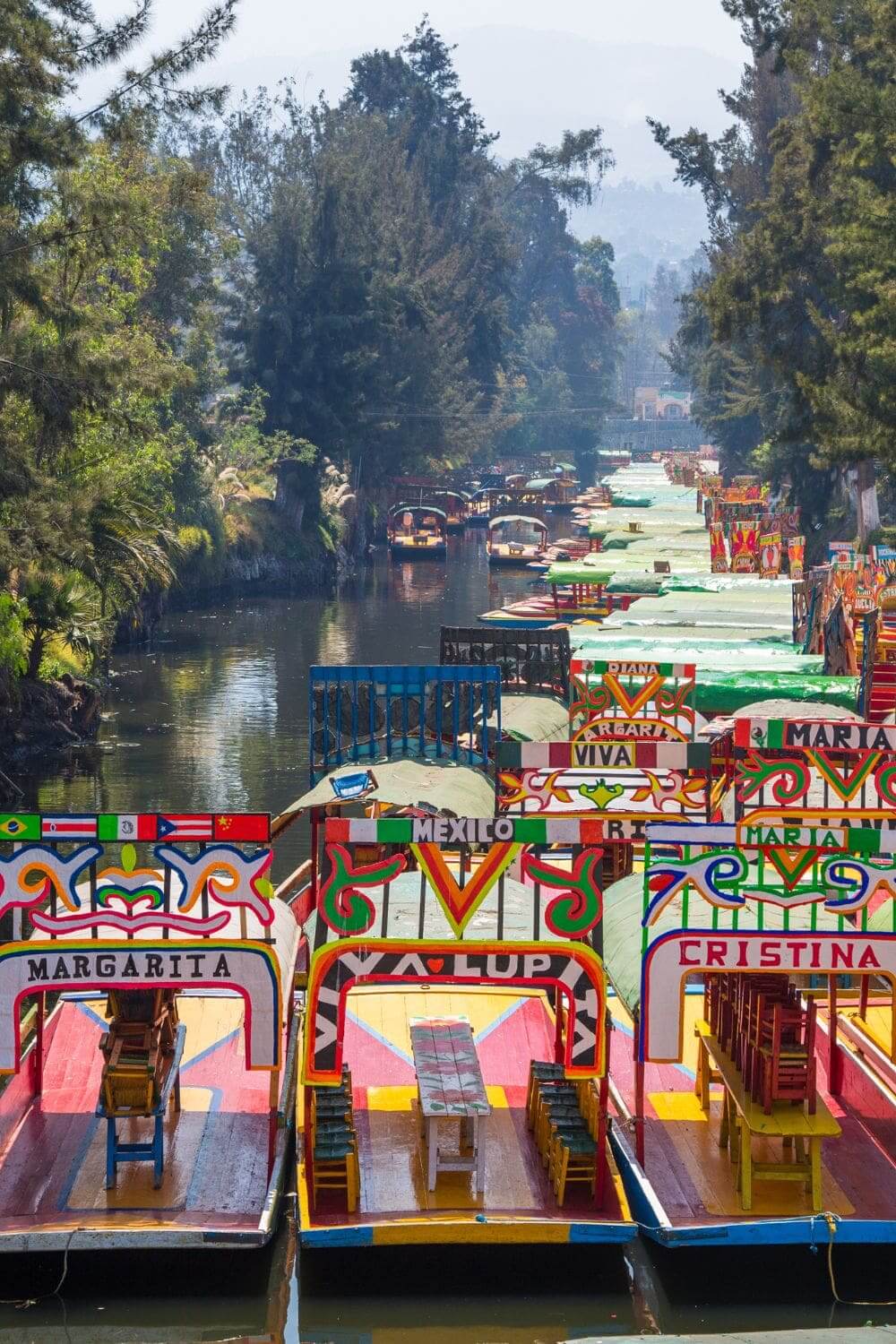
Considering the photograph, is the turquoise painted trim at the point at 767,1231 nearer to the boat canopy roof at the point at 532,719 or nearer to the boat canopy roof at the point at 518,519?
the boat canopy roof at the point at 532,719

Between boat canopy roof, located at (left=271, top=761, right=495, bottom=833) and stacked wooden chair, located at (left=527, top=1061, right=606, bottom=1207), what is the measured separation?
468cm

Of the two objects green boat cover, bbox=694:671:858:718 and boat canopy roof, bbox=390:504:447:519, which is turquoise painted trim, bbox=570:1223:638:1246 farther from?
boat canopy roof, bbox=390:504:447:519

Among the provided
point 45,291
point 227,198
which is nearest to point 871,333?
point 45,291

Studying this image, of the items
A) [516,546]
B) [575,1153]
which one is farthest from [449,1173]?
[516,546]

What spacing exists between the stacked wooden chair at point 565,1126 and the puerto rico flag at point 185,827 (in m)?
3.21

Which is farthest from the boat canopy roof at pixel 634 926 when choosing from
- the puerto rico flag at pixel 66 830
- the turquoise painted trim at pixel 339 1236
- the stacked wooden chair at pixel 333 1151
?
the puerto rico flag at pixel 66 830

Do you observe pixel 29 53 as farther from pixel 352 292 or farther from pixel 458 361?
pixel 458 361

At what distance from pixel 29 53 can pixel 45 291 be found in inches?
150

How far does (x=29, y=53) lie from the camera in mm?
29688

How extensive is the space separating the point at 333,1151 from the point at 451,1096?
90 centimetres

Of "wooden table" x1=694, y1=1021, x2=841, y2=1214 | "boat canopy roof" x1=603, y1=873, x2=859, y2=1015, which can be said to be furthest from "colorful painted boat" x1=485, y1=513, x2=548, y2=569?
"wooden table" x1=694, y1=1021, x2=841, y2=1214

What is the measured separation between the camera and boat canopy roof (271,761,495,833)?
1900 cm

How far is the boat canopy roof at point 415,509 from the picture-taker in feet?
270

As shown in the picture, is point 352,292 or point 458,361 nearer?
point 352,292
